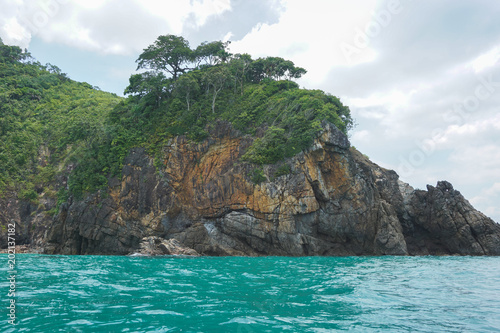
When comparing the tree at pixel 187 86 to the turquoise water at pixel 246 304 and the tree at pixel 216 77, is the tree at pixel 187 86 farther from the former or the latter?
the turquoise water at pixel 246 304

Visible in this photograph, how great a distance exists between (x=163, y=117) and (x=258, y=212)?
20343 millimetres

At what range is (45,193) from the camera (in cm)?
4247

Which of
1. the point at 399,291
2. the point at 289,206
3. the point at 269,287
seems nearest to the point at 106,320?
the point at 269,287

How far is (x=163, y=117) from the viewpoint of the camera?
42.8 m

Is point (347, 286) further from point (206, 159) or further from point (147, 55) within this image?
point (147, 55)

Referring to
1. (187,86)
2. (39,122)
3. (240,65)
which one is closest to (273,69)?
(240,65)

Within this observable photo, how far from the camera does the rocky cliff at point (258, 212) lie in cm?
3231

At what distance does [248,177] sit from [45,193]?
29.5 m

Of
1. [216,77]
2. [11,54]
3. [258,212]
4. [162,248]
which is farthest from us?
[11,54]

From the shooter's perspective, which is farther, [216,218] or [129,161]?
[129,161]

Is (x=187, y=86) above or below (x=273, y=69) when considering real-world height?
below

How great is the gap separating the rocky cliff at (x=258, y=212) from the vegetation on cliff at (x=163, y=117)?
2442mm

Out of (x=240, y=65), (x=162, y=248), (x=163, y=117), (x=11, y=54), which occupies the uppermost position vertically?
(x=11, y=54)

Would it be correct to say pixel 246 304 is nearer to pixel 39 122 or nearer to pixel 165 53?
pixel 165 53
